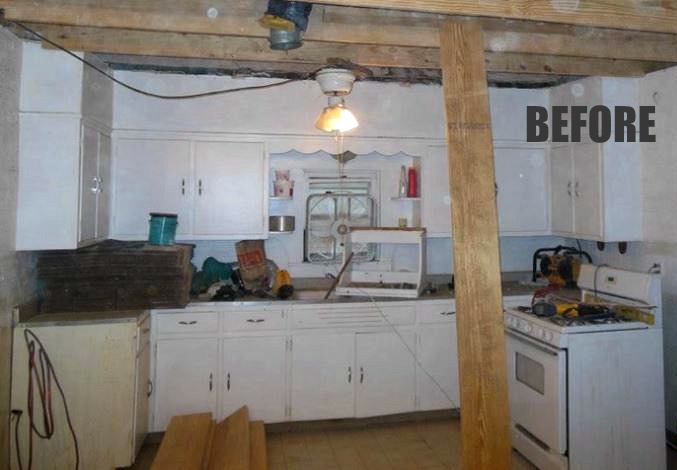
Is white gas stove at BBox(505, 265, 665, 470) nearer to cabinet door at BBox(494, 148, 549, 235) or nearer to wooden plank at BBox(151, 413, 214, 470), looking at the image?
cabinet door at BBox(494, 148, 549, 235)

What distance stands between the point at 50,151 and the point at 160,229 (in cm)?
79

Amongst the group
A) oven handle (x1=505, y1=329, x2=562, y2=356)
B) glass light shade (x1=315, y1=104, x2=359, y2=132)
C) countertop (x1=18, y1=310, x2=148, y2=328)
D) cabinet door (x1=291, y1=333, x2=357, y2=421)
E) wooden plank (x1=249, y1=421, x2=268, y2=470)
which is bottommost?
wooden plank (x1=249, y1=421, x2=268, y2=470)

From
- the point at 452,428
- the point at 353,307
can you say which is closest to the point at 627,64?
the point at 353,307

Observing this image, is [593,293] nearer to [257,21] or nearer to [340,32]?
[340,32]

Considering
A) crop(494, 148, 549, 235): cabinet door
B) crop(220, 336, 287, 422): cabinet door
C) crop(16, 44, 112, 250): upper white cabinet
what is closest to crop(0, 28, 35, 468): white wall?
crop(16, 44, 112, 250): upper white cabinet

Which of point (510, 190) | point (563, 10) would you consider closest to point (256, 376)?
point (510, 190)

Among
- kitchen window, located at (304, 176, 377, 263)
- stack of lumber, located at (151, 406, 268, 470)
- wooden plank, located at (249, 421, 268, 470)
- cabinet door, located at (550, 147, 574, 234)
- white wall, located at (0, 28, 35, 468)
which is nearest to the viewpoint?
white wall, located at (0, 28, 35, 468)

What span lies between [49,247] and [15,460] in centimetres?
120

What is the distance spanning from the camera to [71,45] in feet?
8.25

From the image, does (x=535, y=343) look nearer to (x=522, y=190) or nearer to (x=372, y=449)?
(x=372, y=449)

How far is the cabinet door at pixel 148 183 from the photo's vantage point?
10.5ft

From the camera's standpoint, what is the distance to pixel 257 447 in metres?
2.72

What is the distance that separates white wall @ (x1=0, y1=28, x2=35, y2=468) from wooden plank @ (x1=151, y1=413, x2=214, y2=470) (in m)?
0.83

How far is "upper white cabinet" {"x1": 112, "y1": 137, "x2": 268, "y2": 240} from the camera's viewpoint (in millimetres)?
3199
